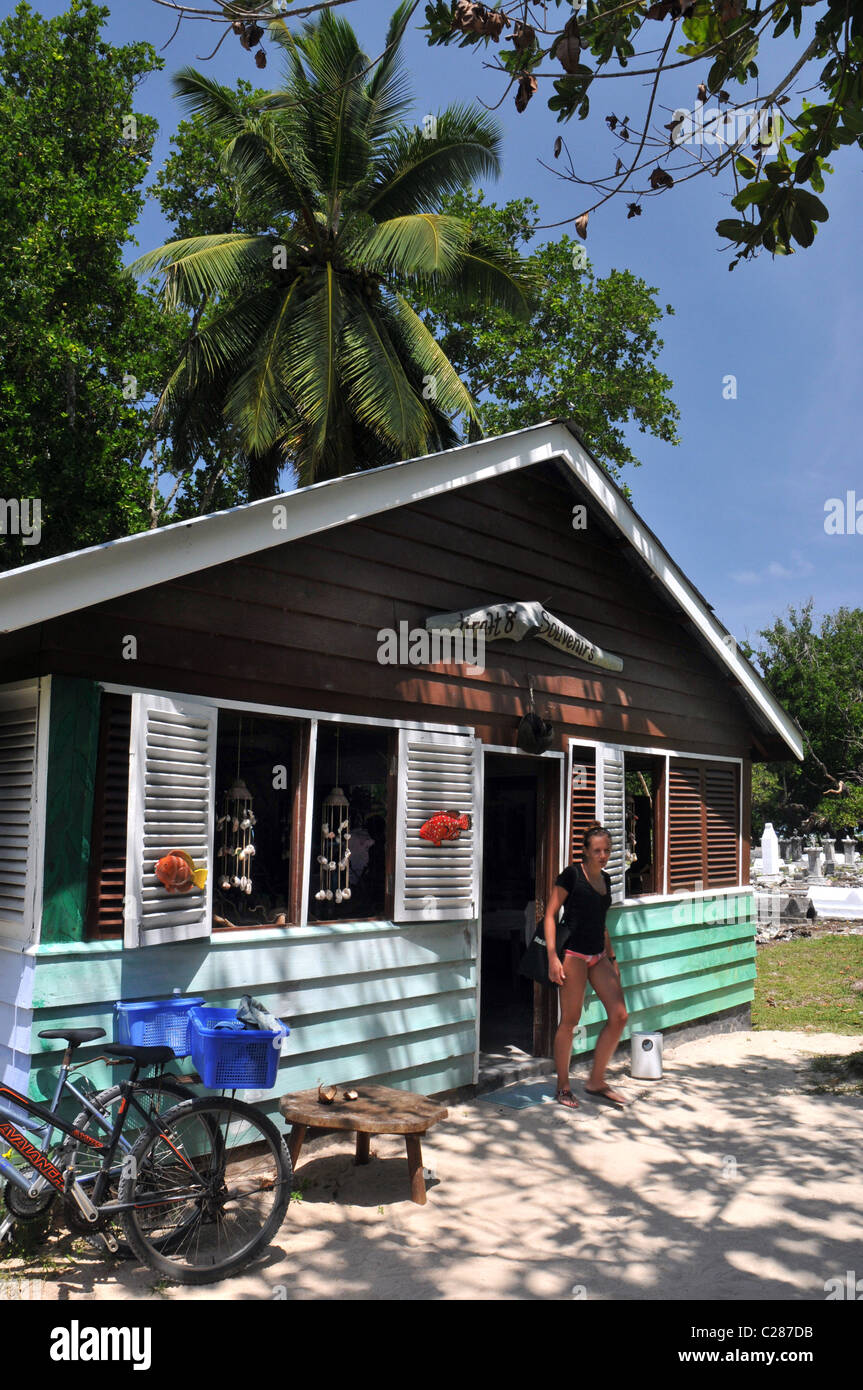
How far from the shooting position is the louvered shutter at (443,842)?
6465 mm

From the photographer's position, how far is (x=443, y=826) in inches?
260

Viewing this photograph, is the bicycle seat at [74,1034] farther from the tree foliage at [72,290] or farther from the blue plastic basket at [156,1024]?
the tree foliage at [72,290]

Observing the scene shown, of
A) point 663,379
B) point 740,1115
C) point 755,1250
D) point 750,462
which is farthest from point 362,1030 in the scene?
point 750,462

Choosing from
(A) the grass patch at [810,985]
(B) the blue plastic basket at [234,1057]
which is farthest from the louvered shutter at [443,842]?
(A) the grass patch at [810,985]

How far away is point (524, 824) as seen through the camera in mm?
12359

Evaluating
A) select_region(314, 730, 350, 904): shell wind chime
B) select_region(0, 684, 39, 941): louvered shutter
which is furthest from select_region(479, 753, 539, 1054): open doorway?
select_region(0, 684, 39, 941): louvered shutter

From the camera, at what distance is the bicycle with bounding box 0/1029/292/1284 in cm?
405

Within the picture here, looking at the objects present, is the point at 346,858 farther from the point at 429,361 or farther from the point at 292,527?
the point at 429,361

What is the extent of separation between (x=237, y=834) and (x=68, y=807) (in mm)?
1336

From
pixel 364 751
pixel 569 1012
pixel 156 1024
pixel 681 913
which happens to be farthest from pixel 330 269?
pixel 156 1024

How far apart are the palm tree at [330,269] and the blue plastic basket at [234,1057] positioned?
10.2m

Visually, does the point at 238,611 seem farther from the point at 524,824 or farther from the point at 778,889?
the point at 778,889
